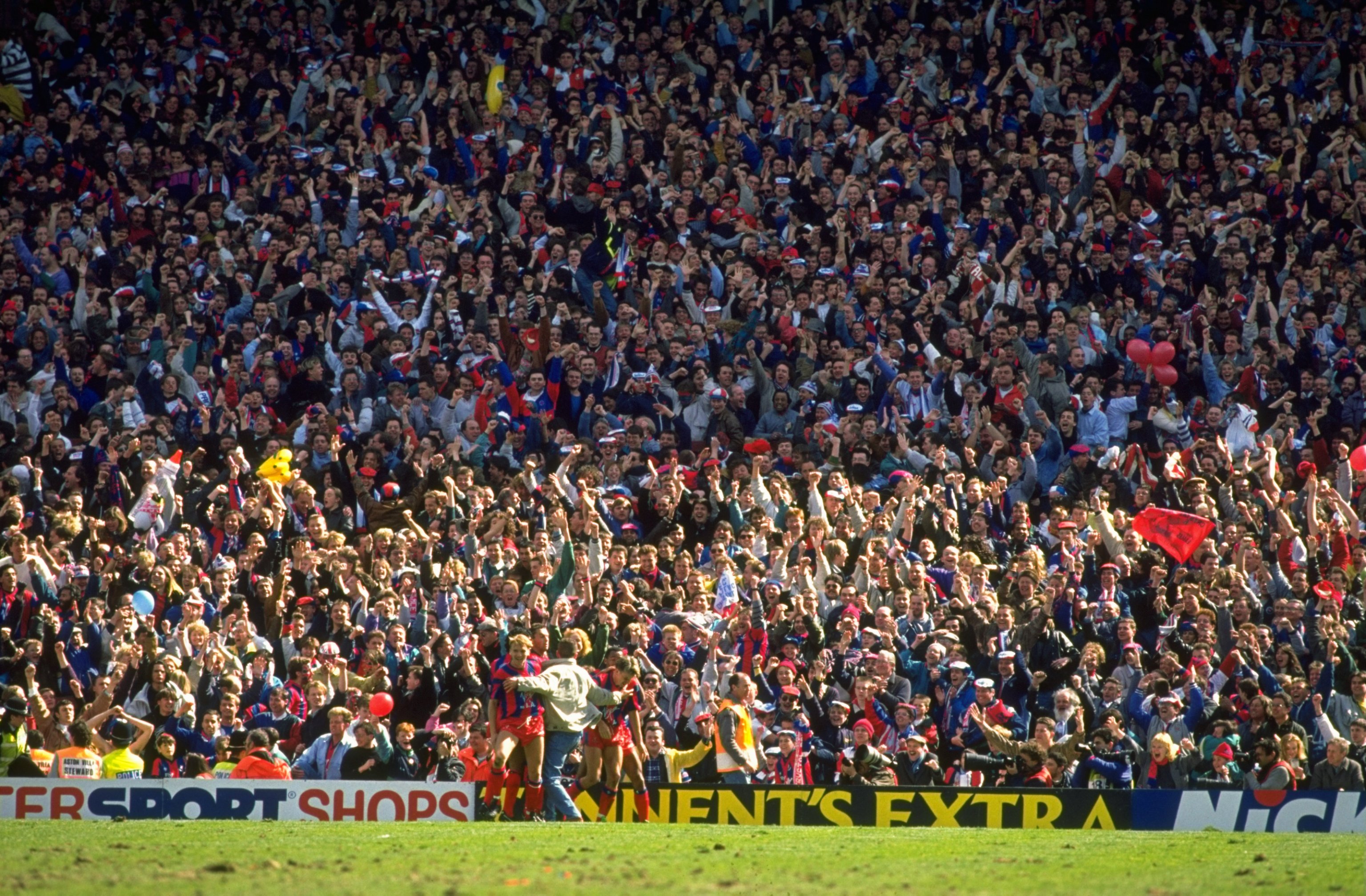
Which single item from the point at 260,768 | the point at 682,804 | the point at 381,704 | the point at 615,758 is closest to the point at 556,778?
the point at 615,758

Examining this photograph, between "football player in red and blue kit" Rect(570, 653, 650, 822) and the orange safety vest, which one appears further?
the orange safety vest

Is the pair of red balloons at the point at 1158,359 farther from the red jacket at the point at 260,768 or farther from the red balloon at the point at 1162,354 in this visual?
the red jacket at the point at 260,768

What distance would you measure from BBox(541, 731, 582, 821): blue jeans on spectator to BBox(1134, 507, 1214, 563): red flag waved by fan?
22.5 feet

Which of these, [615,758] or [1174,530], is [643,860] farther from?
[1174,530]

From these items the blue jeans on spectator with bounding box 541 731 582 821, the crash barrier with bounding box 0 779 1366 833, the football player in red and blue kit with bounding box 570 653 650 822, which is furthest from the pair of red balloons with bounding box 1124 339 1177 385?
the blue jeans on spectator with bounding box 541 731 582 821

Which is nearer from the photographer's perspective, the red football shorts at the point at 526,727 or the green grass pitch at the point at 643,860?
the green grass pitch at the point at 643,860

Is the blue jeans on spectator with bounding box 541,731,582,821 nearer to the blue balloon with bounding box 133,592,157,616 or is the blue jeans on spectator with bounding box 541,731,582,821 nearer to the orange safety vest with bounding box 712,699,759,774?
the orange safety vest with bounding box 712,699,759,774

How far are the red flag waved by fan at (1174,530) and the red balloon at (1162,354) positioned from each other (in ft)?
13.4

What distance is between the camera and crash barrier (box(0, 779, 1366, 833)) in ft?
47.2

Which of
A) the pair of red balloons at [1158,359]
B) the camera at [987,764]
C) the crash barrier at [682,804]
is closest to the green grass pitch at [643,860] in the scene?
the crash barrier at [682,804]

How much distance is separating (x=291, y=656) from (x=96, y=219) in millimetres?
10883

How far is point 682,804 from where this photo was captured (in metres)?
14.8

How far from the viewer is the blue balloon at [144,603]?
59.8 ft

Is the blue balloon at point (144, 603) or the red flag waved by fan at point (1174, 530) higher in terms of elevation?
the red flag waved by fan at point (1174, 530)
